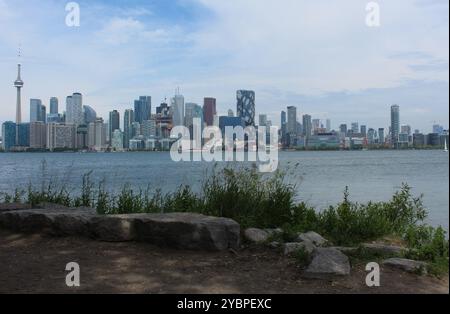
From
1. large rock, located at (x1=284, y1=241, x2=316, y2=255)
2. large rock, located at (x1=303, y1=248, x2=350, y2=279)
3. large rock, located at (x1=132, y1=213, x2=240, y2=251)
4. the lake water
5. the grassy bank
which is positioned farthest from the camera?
the lake water

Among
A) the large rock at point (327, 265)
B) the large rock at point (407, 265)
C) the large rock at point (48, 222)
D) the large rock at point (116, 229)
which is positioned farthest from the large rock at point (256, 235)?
the large rock at point (48, 222)

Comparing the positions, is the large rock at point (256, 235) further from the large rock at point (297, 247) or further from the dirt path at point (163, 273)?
the large rock at point (297, 247)

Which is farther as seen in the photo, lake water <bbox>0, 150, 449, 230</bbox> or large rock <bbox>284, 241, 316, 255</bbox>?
lake water <bbox>0, 150, 449, 230</bbox>

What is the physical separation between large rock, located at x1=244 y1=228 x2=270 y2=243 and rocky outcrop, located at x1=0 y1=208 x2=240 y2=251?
364 millimetres

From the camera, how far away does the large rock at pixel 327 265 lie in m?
5.08

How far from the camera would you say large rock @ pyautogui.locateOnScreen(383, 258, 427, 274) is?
5170 millimetres

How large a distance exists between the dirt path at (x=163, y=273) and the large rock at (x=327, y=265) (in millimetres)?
102

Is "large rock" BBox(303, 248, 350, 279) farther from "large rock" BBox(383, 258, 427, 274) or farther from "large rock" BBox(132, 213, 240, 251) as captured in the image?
"large rock" BBox(132, 213, 240, 251)

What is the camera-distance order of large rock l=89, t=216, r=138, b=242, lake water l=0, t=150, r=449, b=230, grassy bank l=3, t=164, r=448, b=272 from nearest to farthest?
large rock l=89, t=216, r=138, b=242 < grassy bank l=3, t=164, r=448, b=272 < lake water l=0, t=150, r=449, b=230

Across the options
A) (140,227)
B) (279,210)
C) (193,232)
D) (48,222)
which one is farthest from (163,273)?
(279,210)

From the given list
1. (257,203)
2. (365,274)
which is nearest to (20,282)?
(365,274)

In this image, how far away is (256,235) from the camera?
6.97 meters

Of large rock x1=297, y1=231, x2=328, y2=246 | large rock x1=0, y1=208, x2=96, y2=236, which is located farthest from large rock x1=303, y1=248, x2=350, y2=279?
large rock x1=0, y1=208, x2=96, y2=236
